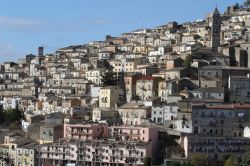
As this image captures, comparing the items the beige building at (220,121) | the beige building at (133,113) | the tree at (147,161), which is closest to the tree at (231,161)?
the beige building at (220,121)

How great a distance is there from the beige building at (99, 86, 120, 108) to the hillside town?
0.26ft

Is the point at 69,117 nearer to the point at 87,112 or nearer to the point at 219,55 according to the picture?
the point at 87,112

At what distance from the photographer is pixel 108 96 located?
5150cm

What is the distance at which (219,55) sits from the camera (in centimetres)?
5356

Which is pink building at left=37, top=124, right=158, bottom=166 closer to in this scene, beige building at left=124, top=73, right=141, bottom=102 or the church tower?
beige building at left=124, top=73, right=141, bottom=102

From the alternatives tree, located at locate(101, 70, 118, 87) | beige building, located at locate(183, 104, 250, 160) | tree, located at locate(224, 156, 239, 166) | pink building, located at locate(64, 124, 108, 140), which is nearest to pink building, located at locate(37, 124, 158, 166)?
pink building, located at locate(64, 124, 108, 140)

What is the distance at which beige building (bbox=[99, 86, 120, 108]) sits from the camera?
5141cm

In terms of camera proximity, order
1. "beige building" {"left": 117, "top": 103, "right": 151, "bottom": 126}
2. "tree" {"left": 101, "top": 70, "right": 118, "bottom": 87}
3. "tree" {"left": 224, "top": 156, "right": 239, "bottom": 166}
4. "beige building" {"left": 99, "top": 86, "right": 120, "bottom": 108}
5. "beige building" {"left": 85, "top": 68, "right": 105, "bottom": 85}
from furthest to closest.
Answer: "beige building" {"left": 85, "top": 68, "right": 105, "bottom": 85}
"tree" {"left": 101, "top": 70, "right": 118, "bottom": 87}
"beige building" {"left": 99, "top": 86, "right": 120, "bottom": 108}
"beige building" {"left": 117, "top": 103, "right": 151, "bottom": 126}
"tree" {"left": 224, "top": 156, "right": 239, "bottom": 166}

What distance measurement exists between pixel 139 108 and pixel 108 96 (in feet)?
15.7

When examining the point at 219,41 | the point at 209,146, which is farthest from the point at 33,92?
the point at 209,146

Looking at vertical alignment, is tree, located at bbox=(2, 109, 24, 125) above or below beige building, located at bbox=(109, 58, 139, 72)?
below

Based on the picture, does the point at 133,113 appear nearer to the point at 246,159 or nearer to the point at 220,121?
the point at 220,121

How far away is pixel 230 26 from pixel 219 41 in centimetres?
1049

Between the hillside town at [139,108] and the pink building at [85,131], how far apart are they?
6 cm
